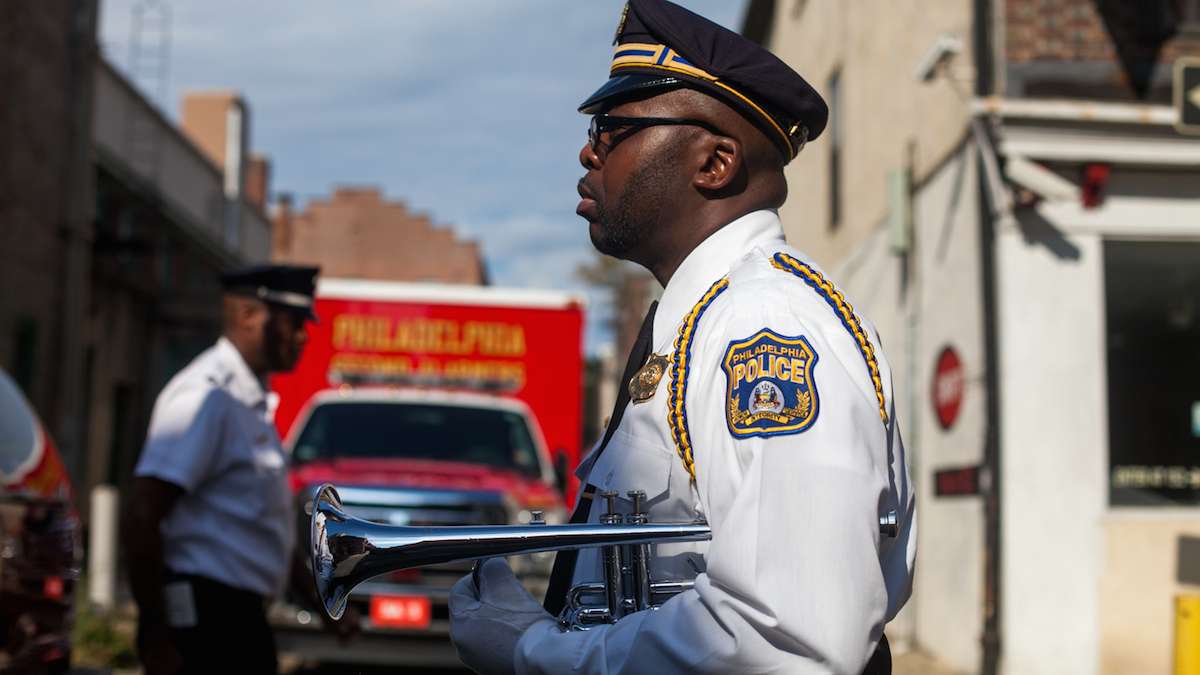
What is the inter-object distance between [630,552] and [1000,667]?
27.4 ft

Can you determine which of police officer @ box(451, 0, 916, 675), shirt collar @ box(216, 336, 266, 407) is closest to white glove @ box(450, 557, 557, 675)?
police officer @ box(451, 0, 916, 675)

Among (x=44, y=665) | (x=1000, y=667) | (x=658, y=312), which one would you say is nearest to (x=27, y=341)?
(x=1000, y=667)

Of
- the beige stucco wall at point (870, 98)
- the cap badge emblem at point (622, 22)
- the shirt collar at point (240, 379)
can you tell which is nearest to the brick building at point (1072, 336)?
the beige stucco wall at point (870, 98)

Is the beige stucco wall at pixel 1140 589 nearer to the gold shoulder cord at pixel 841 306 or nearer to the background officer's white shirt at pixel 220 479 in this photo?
the background officer's white shirt at pixel 220 479

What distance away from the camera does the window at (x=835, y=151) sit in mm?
15633

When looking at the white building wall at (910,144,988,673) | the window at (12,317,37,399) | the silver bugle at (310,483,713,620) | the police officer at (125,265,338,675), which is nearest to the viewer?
the silver bugle at (310,483,713,620)

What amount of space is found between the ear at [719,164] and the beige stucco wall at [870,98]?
342 inches

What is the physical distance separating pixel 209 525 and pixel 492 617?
2.83 metres

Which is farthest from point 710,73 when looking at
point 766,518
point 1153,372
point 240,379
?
point 1153,372

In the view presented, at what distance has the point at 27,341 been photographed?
57.7 feet

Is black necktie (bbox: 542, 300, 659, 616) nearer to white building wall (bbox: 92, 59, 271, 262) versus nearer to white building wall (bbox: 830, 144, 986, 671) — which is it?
white building wall (bbox: 830, 144, 986, 671)

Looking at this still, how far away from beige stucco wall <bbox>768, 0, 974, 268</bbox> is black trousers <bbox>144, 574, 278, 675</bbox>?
7.27m

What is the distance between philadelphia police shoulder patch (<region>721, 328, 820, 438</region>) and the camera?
1631 mm

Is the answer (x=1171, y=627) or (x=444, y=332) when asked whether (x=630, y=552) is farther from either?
(x=444, y=332)
